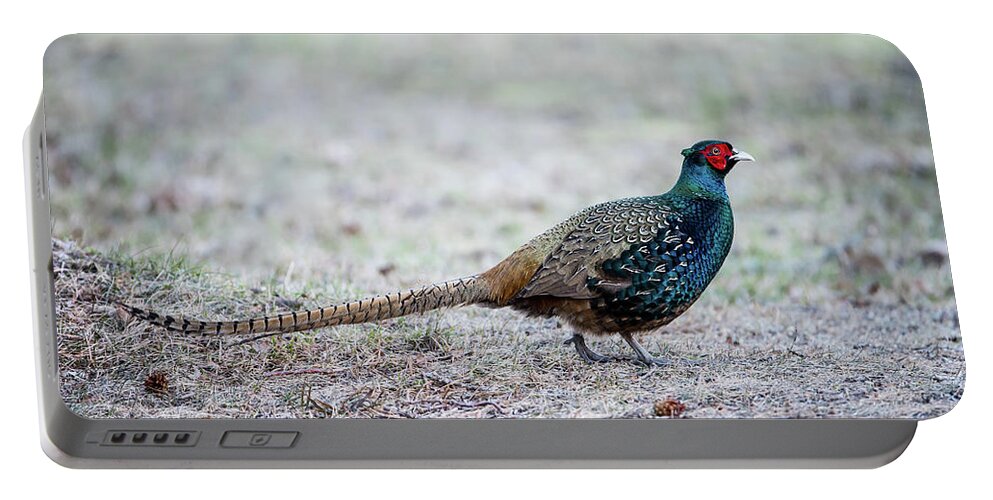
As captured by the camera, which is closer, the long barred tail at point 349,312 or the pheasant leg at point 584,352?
the long barred tail at point 349,312

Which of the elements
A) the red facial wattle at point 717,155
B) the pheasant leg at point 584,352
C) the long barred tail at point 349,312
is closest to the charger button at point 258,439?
the long barred tail at point 349,312

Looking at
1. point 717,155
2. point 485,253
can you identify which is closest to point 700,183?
point 717,155

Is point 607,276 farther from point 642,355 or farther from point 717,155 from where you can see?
point 717,155

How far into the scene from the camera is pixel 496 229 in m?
6.38

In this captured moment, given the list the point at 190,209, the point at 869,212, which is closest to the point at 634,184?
the point at 869,212

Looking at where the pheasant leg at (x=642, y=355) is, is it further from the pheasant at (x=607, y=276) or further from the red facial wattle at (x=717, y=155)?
the red facial wattle at (x=717, y=155)

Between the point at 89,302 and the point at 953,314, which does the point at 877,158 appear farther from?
the point at 89,302

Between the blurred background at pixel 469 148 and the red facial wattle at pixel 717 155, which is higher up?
the red facial wattle at pixel 717 155

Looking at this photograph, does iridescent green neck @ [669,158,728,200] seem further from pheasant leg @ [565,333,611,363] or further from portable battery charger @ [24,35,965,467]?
pheasant leg @ [565,333,611,363]

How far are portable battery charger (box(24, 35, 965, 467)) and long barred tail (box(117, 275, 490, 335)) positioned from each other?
1 cm

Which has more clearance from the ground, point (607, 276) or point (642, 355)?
point (607, 276)

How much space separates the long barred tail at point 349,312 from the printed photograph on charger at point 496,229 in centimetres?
1

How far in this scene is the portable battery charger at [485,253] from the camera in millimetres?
5078

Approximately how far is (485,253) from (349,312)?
1.14 meters
